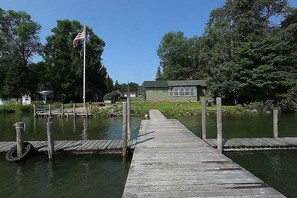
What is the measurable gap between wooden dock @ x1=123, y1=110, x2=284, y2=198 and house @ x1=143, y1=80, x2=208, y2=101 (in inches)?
1568

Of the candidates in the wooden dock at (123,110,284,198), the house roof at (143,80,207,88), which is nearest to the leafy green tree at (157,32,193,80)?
the house roof at (143,80,207,88)

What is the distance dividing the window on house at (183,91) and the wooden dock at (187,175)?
3977 cm

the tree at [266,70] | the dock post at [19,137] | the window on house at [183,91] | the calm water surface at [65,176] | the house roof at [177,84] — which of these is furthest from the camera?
the house roof at [177,84]

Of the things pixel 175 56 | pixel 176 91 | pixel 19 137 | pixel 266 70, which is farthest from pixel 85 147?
pixel 175 56

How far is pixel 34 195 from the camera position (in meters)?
8.41

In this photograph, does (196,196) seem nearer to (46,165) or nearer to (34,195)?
(34,195)

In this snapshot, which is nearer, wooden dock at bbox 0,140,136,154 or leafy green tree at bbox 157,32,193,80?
wooden dock at bbox 0,140,136,154

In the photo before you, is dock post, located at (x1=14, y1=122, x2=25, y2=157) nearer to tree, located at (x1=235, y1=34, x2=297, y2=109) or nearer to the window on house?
tree, located at (x1=235, y1=34, x2=297, y2=109)

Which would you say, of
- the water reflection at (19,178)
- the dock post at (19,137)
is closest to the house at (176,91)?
the dock post at (19,137)

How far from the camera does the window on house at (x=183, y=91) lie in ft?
164

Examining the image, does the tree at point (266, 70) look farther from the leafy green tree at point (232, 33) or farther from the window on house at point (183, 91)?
the window on house at point (183, 91)

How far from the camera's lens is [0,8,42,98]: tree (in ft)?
165

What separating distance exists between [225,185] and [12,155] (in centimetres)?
904

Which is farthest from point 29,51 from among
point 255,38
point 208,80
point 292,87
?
point 292,87
